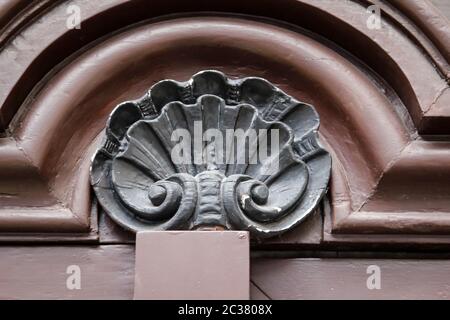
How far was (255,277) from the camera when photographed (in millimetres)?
1130

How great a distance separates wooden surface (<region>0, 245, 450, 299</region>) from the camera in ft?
3.68

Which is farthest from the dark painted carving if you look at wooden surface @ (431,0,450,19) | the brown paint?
wooden surface @ (431,0,450,19)

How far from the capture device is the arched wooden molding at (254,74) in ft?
3.76

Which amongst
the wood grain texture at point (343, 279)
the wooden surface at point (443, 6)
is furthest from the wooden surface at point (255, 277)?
the wooden surface at point (443, 6)

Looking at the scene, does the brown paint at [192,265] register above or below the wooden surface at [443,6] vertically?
below

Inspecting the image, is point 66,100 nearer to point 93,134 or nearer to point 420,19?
point 93,134

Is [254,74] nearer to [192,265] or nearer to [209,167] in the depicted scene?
[209,167]

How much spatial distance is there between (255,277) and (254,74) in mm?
319

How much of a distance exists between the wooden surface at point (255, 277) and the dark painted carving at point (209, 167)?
0.06 metres

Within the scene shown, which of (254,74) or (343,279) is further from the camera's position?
(254,74)

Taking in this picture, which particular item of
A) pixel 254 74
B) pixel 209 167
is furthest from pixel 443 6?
pixel 209 167

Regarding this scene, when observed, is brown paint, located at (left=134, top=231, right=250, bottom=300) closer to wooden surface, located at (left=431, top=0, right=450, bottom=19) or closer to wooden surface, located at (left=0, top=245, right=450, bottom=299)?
wooden surface, located at (left=0, top=245, right=450, bottom=299)

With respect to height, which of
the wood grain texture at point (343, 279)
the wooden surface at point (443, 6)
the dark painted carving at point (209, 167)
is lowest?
the wood grain texture at point (343, 279)

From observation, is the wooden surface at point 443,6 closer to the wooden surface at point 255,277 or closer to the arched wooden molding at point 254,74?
the arched wooden molding at point 254,74
